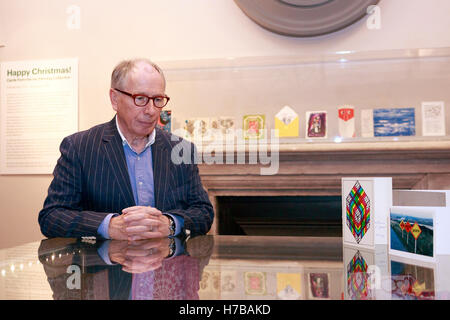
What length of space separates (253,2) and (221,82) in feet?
1.89

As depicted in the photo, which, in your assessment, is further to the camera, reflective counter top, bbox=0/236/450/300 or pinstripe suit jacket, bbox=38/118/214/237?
pinstripe suit jacket, bbox=38/118/214/237

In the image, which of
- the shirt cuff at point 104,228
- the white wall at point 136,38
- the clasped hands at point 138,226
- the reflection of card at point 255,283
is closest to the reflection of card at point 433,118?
the white wall at point 136,38

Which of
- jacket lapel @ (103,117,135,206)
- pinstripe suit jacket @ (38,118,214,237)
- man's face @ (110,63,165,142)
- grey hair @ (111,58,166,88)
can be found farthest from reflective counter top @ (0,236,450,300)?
grey hair @ (111,58,166,88)

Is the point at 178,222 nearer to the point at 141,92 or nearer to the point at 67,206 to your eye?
the point at 67,206

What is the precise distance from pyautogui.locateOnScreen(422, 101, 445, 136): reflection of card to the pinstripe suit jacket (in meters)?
1.60

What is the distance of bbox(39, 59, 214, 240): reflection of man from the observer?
5.59 ft

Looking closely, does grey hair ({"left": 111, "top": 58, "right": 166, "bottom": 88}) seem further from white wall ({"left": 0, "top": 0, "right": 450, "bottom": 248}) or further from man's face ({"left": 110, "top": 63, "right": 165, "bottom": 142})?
white wall ({"left": 0, "top": 0, "right": 450, "bottom": 248})

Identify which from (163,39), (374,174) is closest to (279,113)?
(374,174)

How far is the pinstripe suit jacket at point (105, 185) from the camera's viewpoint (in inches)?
65.5

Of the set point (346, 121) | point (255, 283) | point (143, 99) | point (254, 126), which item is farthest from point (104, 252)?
point (346, 121)

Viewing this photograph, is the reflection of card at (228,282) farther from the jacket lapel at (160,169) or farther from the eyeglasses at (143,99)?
the eyeglasses at (143,99)

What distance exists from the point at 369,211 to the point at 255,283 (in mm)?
524

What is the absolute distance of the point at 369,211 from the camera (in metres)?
1.14

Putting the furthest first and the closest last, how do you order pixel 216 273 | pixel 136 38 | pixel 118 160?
pixel 136 38 < pixel 118 160 < pixel 216 273
